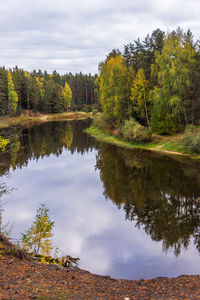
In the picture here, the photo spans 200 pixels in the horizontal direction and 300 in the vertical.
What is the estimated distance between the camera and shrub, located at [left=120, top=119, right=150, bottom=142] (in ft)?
124

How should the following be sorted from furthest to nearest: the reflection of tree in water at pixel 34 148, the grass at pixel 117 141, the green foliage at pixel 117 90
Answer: the green foliage at pixel 117 90 < the grass at pixel 117 141 < the reflection of tree in water at pixel 34 148

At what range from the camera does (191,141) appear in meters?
30.3

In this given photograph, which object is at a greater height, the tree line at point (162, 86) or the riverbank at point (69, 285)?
the tree line at point (162, 86)

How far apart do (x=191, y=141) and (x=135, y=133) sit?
31.5 feet

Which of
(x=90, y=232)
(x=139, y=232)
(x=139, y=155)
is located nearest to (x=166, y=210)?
(x=139, y=232)

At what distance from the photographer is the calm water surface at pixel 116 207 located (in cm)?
1130

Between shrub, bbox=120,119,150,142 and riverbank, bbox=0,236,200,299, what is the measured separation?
1161 inches

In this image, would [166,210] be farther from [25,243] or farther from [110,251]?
[25,243]

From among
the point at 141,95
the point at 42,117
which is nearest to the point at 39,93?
the point at 42,117

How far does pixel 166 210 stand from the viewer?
16.0 metres

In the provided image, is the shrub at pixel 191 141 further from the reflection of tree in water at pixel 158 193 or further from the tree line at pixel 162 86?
the tree line at pixel 162 86

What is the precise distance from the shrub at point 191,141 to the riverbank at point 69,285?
22122mm

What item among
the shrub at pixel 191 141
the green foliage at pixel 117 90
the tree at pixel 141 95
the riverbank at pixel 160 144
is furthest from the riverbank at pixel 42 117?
the shrub at pixel 191 141

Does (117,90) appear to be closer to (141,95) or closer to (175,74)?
(141,95)
